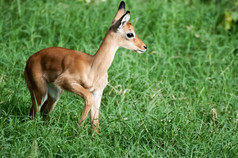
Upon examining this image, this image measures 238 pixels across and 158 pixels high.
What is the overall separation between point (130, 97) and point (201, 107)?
875 mm

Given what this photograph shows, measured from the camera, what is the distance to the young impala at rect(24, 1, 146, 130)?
4.78 metres

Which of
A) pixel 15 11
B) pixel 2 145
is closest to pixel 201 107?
pixel 2 145

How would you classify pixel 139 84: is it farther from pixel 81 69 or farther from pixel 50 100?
pixel 81 69

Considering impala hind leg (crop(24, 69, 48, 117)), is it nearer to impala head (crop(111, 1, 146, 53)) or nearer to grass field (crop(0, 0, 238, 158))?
grass field (crop(0, 0, 238, 158))

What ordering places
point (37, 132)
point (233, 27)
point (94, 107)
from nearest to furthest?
point (37, 132) → point (94, 107) → point (233, 27)

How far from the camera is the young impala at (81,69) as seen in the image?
4778 millimetres

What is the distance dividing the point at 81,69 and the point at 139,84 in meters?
1.51

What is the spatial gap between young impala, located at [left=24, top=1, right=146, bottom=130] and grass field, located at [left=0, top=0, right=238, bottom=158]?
274mm

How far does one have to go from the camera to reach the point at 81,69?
479 cm

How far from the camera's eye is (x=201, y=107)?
18.9 ft

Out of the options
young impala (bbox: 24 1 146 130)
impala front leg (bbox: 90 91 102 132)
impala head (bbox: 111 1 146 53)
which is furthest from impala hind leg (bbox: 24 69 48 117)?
impala head (bbox: 111 1 146 53)

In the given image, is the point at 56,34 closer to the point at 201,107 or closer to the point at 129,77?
the point at 129,77

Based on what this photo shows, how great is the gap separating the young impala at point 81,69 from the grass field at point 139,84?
27 centimetres

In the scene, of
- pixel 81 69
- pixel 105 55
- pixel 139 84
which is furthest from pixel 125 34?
pixel 139 84
